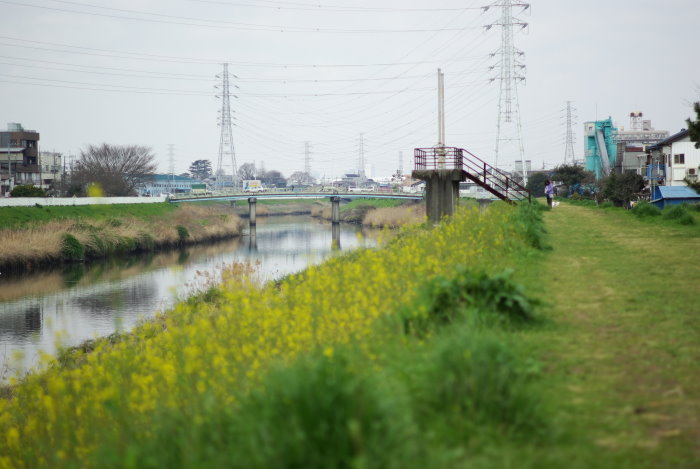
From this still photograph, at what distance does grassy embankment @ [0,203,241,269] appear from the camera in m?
42.1

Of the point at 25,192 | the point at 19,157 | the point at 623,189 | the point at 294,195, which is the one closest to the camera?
the point at 623,189

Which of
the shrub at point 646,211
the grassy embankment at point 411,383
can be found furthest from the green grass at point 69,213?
the grassy embankment at point 411,383

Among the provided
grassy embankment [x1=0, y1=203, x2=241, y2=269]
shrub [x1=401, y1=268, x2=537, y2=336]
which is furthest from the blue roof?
shrub [x1=401, y1=268, x2=537, y2=336]

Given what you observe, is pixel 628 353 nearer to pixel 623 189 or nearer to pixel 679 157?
pixel 623 189

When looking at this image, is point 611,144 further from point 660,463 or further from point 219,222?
point 660,463

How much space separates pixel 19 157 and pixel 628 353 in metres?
97.6

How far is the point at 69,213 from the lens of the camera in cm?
5525

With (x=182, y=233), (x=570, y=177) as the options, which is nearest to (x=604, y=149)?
(x=570, y=177)

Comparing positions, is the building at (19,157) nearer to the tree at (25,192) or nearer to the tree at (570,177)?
the tree at (25,192)

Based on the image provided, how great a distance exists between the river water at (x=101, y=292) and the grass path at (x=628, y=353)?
199 inches

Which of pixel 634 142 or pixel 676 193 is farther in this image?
pixel 634 142

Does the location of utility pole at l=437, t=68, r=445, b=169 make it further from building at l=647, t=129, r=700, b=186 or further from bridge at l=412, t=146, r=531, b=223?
building at l=647, t=129, r=700, b=186

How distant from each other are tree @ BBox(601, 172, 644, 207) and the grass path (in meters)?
36.8

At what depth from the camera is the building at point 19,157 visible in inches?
3494
